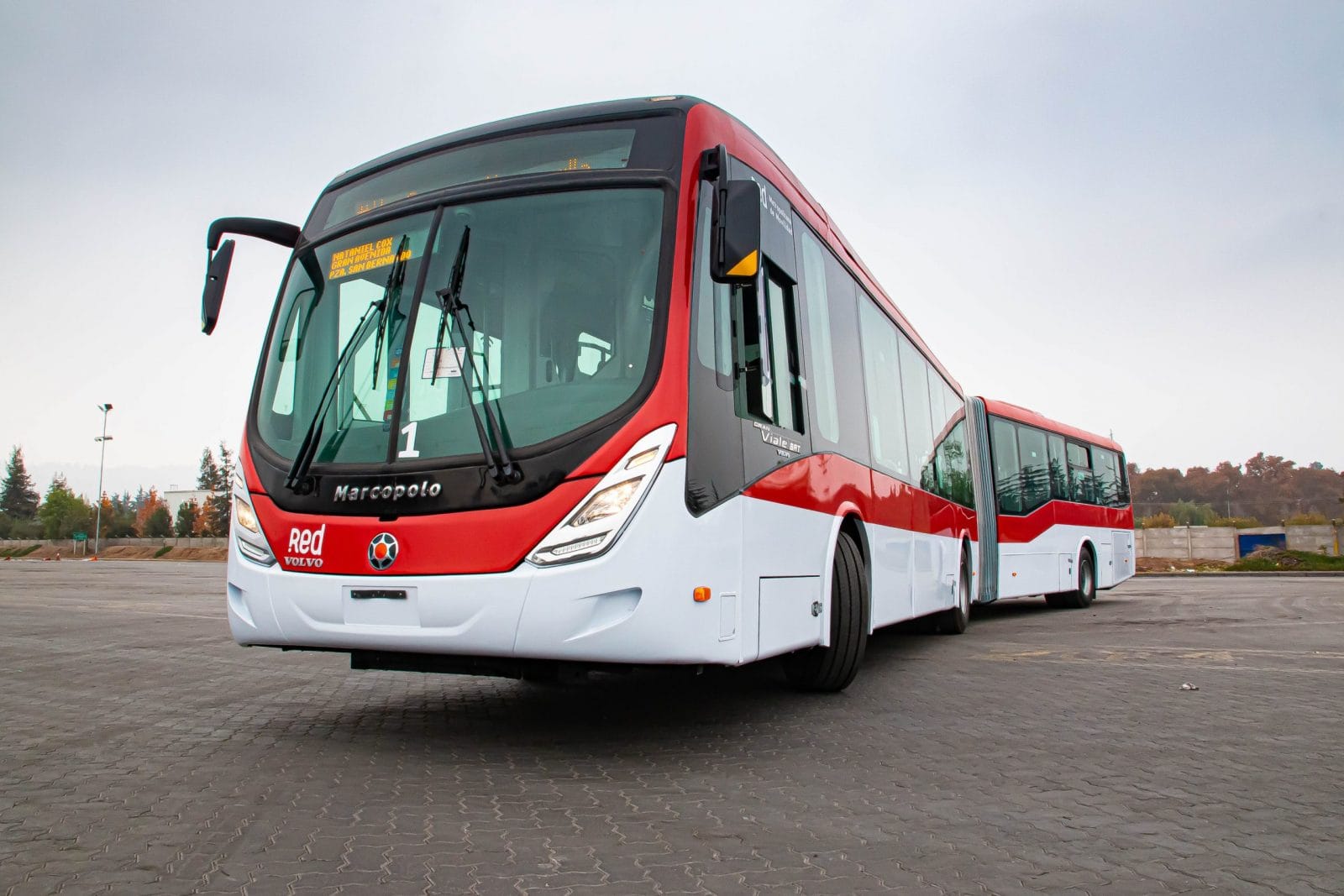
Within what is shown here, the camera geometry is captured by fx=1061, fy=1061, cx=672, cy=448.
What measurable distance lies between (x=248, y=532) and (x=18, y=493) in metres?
171

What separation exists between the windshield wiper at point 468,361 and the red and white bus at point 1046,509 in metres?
10.5

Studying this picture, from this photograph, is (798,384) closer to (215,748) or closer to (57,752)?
(215,748)

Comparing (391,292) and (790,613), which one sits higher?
(391,292)

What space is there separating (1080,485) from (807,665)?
1446 centimetres

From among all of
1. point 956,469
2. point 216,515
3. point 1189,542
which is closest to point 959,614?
point 956,469

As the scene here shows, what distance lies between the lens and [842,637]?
7.29 m

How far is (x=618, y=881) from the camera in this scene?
3.33 meters

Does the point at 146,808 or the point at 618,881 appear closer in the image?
the point at 618,881

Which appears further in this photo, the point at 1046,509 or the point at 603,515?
the point at 1046,509

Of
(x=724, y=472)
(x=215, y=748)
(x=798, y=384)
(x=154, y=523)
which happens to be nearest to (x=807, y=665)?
(x=798, y=384)

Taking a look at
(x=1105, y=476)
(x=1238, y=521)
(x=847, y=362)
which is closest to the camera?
(x=847, y=362)

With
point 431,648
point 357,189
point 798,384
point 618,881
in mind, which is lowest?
point 618,881

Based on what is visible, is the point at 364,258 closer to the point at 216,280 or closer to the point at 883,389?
the point at 216,280

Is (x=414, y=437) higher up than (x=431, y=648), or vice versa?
(x=414, y=437)
